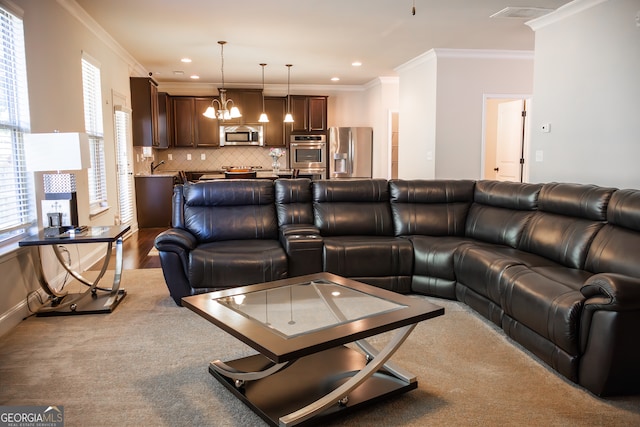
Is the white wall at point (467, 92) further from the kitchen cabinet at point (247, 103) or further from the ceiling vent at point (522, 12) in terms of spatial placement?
the kitchen cabinet at point (247, 103)

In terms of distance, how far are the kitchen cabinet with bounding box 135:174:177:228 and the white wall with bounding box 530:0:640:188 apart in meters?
5.52

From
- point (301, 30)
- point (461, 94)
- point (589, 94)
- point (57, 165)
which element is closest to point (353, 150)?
point (461, 94)

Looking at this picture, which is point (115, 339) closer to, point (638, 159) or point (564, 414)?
point (564, 414)

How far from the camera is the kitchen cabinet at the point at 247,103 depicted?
9.51 metres

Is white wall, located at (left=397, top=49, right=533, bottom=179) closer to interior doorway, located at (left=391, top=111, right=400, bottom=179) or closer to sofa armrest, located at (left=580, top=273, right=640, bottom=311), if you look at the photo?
interior doorway, located at (left=391, top=111, right=400, bottom=179)

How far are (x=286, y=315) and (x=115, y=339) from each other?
4.91 ft

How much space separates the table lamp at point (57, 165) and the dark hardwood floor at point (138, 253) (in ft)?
4.83

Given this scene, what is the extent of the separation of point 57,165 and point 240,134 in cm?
631

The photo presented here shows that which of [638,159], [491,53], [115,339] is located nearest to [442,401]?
[115,339]

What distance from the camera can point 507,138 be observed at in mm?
7559

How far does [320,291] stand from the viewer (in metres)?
2.68

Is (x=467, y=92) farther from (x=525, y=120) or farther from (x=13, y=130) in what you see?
(x=13, y=130)

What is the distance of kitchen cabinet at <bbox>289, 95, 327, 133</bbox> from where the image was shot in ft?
32.2

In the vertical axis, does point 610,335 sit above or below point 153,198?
below
